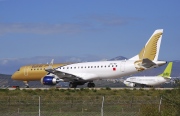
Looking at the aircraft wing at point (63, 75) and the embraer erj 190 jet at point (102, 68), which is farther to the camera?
the aircraft wing at point (63, 75)

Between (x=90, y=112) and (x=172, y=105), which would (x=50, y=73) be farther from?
(x=172, y=105)

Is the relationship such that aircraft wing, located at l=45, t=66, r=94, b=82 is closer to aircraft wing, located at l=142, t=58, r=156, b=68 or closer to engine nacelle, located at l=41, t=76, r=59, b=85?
engine nacelle, located at l=41, t=76, r=59, b=85

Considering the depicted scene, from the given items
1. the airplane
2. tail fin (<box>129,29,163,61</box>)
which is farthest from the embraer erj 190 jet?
the airplane

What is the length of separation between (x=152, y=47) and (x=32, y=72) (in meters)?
16.2

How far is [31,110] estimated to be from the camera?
25.2 metres

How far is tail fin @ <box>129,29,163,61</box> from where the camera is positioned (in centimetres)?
5441

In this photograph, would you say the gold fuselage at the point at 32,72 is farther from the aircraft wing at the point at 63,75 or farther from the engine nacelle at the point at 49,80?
the engine nacelle at the point at 49,80

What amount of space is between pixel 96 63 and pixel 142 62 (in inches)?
266

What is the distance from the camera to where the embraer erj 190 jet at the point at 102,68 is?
53253mm

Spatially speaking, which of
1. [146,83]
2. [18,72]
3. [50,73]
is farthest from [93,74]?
[146,83]

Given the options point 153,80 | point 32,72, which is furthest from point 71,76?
point 153,80

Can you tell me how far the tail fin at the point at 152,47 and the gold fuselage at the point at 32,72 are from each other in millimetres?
11298

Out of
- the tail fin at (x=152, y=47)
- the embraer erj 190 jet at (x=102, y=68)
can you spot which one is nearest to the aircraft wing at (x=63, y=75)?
the embraer erj 190 jet at (x=102, y=68)

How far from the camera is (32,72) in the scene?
60.0 meters
